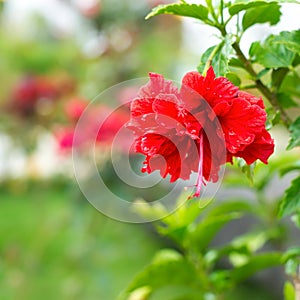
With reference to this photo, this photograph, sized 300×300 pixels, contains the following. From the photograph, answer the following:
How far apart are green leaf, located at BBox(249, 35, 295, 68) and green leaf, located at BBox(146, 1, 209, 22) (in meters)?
0.07

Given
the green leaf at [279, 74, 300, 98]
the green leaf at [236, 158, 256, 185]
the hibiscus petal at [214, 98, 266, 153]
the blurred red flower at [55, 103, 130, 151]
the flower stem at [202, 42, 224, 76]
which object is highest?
the blurred red flower at [55, 103, 130, 151]

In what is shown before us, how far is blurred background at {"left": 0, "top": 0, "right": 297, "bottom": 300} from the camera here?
1890 mm

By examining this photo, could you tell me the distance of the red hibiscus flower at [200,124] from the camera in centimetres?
39

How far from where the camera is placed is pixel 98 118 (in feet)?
5.25

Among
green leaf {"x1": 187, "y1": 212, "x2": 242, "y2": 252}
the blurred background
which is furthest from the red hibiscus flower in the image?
the blurred background

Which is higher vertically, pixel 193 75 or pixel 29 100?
pixel 29 100

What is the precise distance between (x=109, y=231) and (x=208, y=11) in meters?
2.36

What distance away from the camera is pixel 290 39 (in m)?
0.49

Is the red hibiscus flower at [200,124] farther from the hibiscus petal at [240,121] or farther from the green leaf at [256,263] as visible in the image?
the green leaf at [256,263]

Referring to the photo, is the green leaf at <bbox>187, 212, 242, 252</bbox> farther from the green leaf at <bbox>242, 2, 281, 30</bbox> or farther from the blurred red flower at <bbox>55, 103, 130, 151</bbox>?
the blurred red flower at <bbox>55, 103, 130, 151</bbox>

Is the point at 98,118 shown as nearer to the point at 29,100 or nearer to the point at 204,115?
the point at 29,100

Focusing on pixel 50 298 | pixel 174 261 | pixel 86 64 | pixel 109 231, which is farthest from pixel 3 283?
pixel 174 261

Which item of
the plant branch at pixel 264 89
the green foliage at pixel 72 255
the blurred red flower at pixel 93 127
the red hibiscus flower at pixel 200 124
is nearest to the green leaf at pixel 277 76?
the plant branch at pixel 264 89

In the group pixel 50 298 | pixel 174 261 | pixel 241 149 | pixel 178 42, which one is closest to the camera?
pixel 241 149
